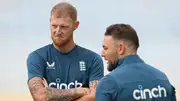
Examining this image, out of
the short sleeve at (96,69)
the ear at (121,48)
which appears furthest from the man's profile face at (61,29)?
the ear at (121,48)

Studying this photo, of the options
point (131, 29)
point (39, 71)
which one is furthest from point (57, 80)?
point (131, 29)

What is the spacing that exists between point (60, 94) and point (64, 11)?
885 mm

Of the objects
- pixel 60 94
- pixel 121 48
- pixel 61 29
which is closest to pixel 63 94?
pixel 60 94

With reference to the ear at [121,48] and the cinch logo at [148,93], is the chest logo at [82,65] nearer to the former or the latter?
the ear at [121,48]

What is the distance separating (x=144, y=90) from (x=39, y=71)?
69.1 inches

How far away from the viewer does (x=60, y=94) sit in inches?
265

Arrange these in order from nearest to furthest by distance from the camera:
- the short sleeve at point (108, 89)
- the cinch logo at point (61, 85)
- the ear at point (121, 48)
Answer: the short sleeve at point (108, 89), the ear at point (121, 48), the cinch logo at point (61, 85)

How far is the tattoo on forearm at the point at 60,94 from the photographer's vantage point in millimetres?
6719

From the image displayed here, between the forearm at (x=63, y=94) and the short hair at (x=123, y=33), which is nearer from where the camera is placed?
the short hair at (x=123, y=33)

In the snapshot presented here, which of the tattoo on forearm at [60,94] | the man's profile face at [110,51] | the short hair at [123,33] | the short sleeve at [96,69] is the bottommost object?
the tattoo on forearm at [60,94]

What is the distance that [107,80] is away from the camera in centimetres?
532

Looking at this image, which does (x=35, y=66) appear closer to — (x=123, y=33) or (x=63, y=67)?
(x=63, y=67)

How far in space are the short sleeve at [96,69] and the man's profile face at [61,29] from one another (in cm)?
39

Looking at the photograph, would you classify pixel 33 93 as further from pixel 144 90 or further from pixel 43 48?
pixel 144 90
